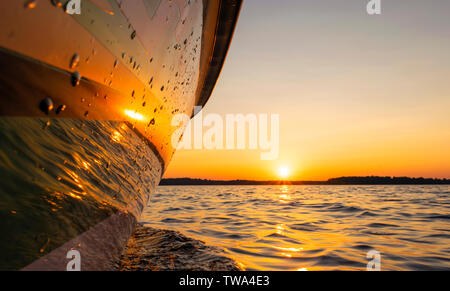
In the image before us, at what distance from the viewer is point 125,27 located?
127 centimetres

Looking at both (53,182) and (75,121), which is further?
(75,121)

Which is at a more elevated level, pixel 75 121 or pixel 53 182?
pixel 75 121

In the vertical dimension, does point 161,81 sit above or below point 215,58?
below

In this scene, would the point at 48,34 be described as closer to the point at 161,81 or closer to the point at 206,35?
the point at 161,81

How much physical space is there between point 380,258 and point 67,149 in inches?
119

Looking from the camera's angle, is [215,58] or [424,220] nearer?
[215,58]

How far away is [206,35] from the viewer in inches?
121

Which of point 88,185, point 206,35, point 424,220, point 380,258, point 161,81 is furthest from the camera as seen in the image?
point 424,220

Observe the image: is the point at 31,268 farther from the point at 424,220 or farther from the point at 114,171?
the point at 424,220
